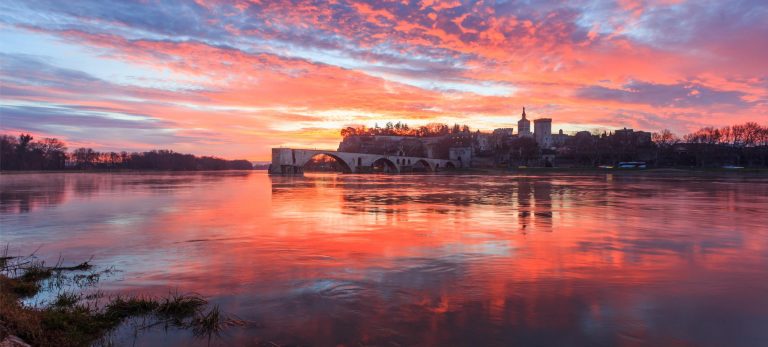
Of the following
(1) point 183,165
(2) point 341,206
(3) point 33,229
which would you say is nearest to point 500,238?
(2) point 341,206

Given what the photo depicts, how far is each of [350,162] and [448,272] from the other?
109 metres

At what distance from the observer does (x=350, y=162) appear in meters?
118

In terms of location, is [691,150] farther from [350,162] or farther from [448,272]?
[448,272]

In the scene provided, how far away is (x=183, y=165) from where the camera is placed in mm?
161625

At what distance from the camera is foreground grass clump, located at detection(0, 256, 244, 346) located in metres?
5.50

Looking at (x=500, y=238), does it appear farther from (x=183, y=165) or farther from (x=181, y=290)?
(x=183, y=165)

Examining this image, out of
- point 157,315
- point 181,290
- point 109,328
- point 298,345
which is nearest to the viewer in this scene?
point 298,345

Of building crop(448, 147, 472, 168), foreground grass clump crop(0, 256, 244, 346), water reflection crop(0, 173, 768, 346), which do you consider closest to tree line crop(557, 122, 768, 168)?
building crop(448, 147, 472, 168)

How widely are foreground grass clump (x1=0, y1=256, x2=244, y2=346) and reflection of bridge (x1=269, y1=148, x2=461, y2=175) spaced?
87941 millimetres

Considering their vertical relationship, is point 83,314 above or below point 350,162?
below

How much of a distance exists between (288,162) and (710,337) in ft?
311

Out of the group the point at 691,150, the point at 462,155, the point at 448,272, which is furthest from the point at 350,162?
the point at 448,272

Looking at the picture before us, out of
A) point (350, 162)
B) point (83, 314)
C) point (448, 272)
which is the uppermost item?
point (350, 162)

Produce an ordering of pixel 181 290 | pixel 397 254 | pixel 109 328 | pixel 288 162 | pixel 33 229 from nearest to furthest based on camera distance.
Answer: pixel 109 328 < pixel 181 290 < pixel 397 254 < pixel 33 229 < pixel 288 162
